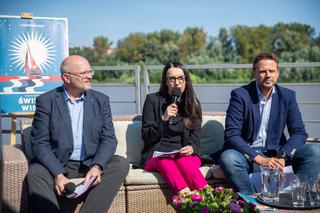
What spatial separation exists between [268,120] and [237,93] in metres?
0.32

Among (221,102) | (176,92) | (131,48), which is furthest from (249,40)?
(176,92)

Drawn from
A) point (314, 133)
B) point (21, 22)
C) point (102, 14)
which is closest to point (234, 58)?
point (102, 14)

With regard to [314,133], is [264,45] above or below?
above

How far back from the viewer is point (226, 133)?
3.32 meters

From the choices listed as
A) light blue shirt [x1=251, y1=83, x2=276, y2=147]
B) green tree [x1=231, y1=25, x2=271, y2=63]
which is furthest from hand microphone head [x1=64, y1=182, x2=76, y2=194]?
green tree [x1=231, y1=25, x2=271, y2=63]

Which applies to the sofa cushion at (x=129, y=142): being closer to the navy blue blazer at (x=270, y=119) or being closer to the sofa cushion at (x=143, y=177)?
the sofa cushion at (x=143, y=177)

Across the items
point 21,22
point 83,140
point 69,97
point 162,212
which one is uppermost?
point 21,22

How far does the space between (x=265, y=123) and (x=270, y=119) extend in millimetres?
51

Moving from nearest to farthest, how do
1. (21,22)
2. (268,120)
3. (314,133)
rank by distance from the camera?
(268,120), (21,22), (314,133)

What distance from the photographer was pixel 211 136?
3.72 m

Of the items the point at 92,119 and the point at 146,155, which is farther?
the point at 146,155

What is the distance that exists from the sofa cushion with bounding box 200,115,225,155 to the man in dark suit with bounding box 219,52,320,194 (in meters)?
0.33

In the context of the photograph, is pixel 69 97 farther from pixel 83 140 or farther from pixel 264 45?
pixel 264 45

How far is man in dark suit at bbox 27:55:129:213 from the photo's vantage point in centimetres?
288
